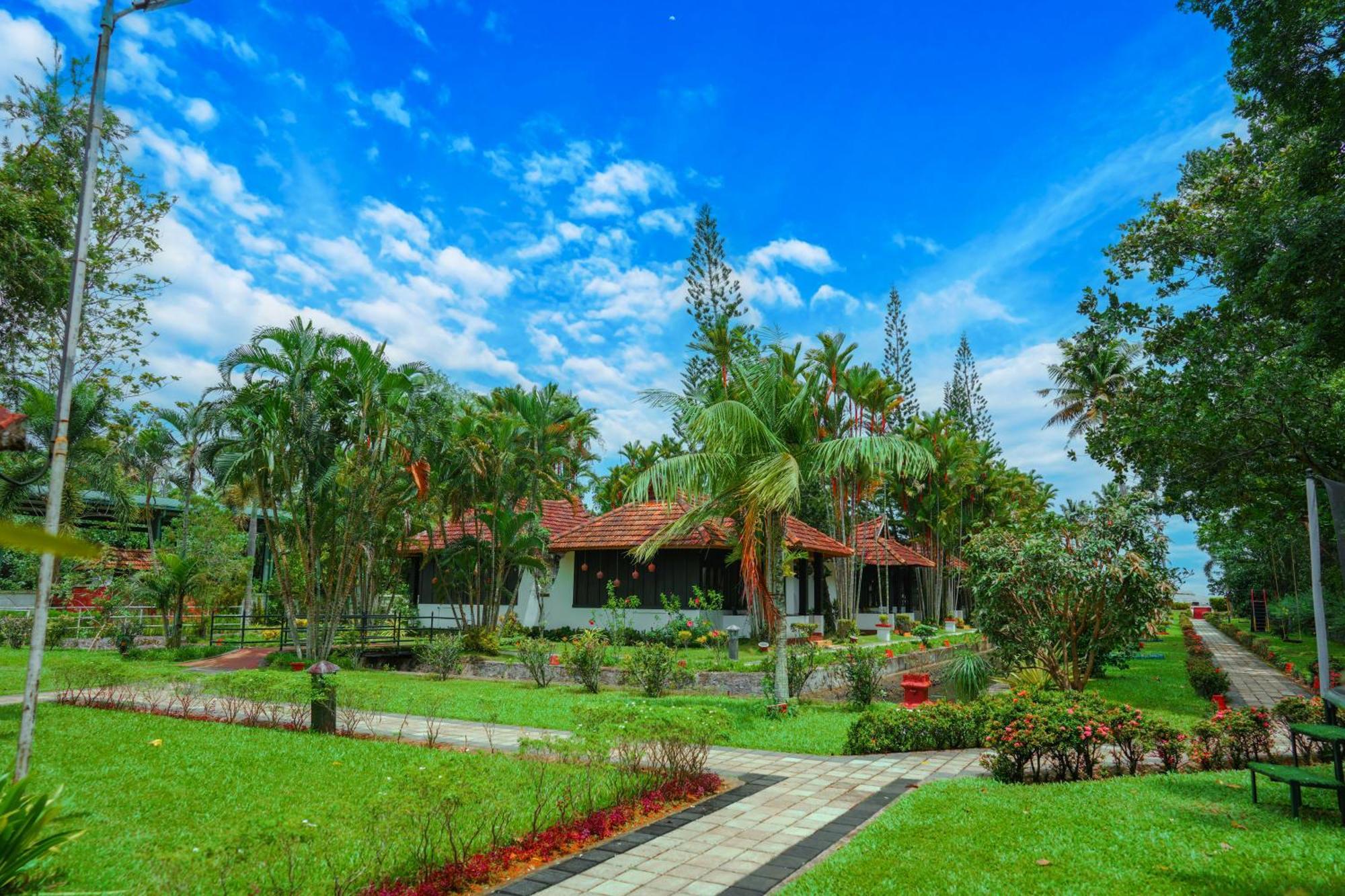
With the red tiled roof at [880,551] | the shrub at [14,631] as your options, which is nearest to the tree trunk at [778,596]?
the red tiled roof at [880,551]

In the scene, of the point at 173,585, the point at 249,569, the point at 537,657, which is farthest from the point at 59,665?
the point at 249,569

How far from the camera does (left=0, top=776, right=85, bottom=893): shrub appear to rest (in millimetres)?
3668

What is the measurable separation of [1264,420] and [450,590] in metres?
21.5

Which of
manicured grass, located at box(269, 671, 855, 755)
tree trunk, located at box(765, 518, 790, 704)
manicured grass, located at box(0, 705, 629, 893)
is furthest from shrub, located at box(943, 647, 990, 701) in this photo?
manicured grass, located at box(0, 705, 629, 893)

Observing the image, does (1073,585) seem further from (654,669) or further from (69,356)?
(69,356)

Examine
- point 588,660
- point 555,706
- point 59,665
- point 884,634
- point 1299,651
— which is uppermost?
point 588,660

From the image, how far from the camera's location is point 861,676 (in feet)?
42.7

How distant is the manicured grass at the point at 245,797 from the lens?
4.55 m

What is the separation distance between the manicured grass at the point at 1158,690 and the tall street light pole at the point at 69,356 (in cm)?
1150

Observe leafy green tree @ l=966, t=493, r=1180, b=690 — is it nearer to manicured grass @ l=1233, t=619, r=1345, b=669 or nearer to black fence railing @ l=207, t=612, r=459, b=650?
manicured grass @ l=1233, t=619, r=1345, b=669

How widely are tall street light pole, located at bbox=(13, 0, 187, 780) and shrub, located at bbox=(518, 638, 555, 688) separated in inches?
376

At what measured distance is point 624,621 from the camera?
21969 millimetres

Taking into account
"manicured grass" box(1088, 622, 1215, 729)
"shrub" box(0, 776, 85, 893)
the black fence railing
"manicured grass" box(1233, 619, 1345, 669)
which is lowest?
"manicured grass" box(1233, 619, 1345, 669)

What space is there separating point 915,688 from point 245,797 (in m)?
8.87
